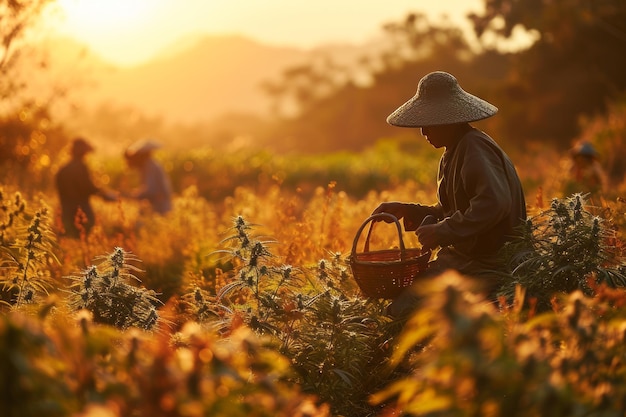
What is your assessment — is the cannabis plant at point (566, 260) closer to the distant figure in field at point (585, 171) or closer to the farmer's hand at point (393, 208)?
the farmer's hand at point (393, 208)

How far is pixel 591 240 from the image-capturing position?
186 inches

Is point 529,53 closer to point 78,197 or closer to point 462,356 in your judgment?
point 78,197

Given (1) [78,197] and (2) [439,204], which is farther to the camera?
(1) [78,197]

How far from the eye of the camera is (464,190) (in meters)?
5.15

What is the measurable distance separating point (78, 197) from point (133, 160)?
1696 mm

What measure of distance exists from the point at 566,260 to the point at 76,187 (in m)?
7.13

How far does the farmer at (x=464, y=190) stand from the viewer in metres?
4.87

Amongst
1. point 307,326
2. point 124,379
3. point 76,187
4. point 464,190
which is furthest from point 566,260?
point 76,187

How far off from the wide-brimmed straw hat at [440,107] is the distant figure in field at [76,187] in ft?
19.5

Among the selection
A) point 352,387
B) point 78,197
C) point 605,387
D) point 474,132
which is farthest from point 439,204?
point 78,197

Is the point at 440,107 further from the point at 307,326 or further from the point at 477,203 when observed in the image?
the point at 307,326

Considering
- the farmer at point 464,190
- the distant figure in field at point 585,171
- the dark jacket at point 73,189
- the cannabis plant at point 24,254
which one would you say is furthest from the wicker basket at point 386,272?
the dark jacket at point 73,189

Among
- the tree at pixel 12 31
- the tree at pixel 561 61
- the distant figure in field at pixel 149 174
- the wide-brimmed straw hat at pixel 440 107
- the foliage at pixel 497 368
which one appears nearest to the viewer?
the foliage at pixel 497 368

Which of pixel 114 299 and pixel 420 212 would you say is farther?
pixel 420 212
